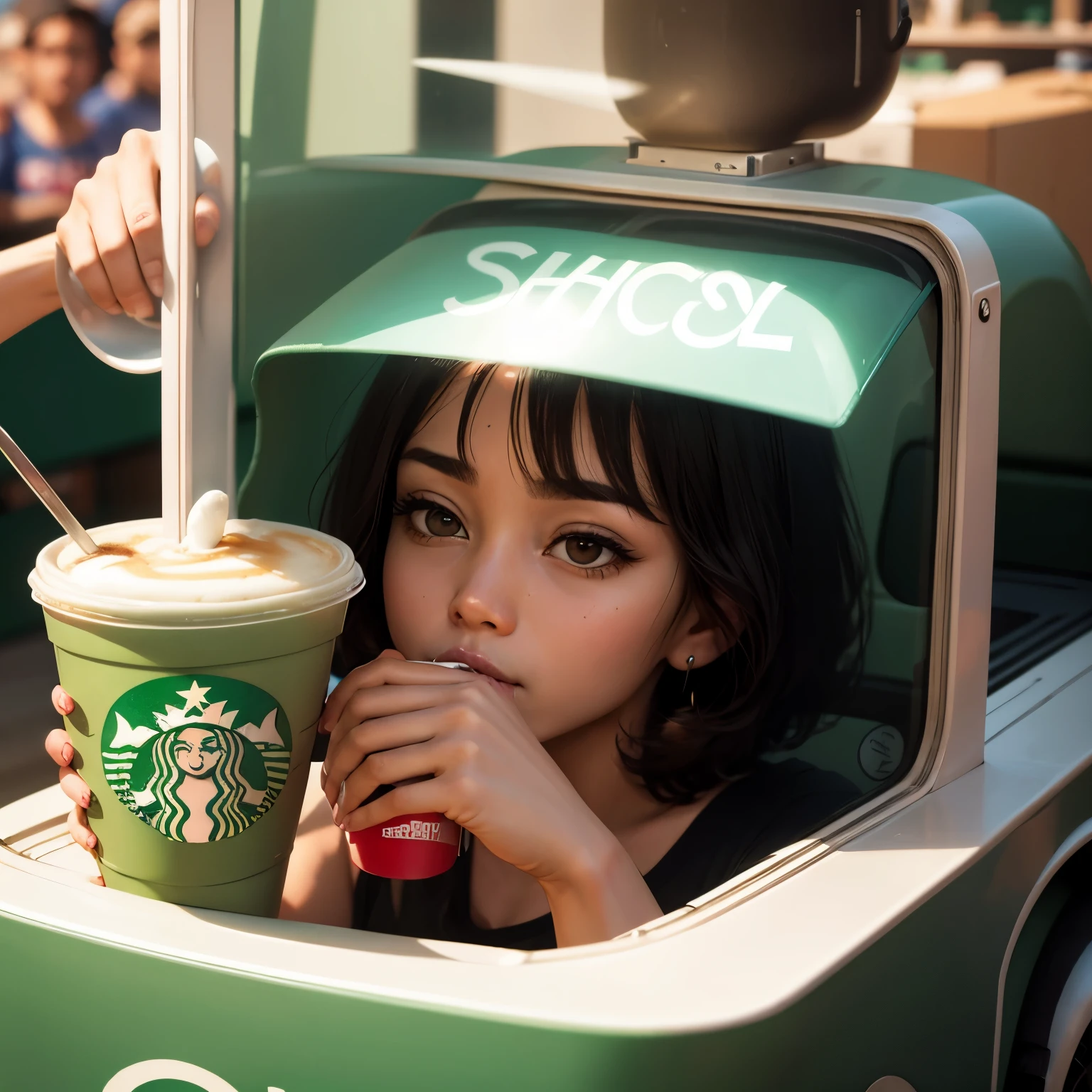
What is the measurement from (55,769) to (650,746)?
1.04m

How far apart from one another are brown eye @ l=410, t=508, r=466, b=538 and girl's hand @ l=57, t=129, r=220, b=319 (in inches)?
11.1

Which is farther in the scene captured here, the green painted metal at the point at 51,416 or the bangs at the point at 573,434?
the green painted metal at the point at 51,416

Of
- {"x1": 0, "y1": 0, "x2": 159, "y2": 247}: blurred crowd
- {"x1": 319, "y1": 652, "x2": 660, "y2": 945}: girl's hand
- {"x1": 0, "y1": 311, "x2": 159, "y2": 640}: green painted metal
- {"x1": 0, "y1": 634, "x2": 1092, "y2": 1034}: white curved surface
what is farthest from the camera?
{"x1": 0, "y1": 0, "x2": 159, "y2": 247}: blurred crowd

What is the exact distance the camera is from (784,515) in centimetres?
129

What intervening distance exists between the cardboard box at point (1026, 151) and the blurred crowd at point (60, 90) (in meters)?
1.35

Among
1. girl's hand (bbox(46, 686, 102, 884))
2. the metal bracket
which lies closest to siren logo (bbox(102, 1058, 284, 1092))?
girl's hand (bbox(46, 686, 102, 884))

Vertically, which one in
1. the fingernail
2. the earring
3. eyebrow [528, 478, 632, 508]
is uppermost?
the fingernail

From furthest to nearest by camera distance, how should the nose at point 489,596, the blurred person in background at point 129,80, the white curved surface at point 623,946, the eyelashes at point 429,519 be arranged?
the blurred person in background at point 129,80 < the eyelashes at point 429,519 < the nose at point 489,596 < the white curved surface at point 623,946

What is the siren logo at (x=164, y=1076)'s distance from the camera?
84 cm

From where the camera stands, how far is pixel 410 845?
96 centimetres

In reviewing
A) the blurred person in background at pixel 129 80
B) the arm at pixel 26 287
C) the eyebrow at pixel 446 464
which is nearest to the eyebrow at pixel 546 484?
the eyebrow at pixel 446 464

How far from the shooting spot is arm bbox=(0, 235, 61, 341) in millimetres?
1139

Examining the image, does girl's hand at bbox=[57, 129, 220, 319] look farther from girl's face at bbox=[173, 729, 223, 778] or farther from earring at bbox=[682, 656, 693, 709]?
earring at bbox=[682, 656, 693, 709]

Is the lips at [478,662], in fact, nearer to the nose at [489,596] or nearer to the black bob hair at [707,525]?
the nose at [489,596]
